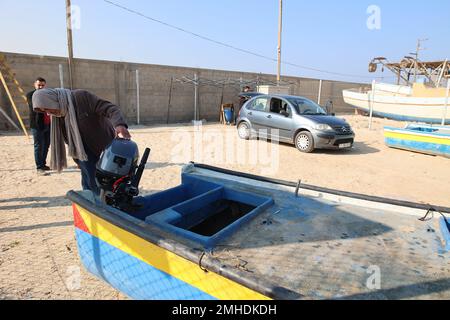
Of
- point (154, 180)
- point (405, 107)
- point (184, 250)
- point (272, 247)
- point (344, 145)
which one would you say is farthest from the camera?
point (405, 107)

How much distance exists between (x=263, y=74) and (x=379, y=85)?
906 centimetres

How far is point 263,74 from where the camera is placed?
65.9 ft

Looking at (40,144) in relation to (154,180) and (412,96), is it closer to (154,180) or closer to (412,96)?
(154,180)

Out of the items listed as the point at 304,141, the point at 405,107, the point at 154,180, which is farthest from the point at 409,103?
the point at 154,180

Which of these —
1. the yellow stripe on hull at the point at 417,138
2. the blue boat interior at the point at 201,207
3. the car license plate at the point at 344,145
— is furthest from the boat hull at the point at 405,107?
the blue boat interior at the point at 201,207

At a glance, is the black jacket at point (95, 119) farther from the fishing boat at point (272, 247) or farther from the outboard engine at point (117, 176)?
the fishing boat at point (272, 247)

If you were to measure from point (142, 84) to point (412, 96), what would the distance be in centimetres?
1544

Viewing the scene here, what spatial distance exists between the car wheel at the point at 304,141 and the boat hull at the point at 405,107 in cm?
939

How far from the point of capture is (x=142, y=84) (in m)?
14.2

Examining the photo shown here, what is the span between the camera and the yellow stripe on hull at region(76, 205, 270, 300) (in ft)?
5.57

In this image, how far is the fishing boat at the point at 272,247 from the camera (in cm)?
170

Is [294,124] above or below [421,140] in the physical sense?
above

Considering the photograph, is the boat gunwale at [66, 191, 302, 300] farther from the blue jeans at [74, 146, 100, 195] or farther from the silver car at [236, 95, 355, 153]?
the silver car at [236, 95, 355, 153]
